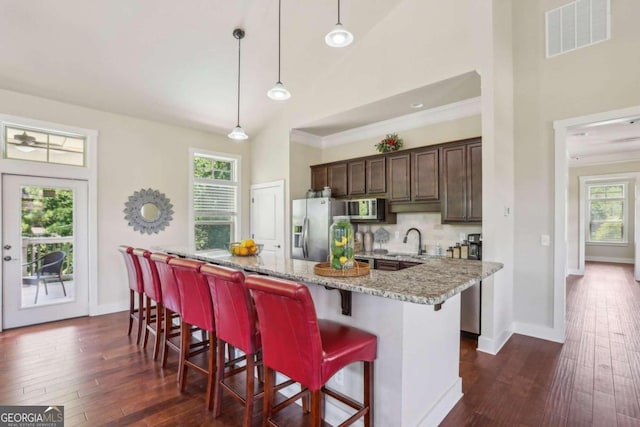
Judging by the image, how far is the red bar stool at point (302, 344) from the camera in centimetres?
155

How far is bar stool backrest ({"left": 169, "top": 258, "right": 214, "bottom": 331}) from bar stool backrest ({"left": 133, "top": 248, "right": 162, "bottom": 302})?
635mm

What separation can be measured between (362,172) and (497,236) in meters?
2.18

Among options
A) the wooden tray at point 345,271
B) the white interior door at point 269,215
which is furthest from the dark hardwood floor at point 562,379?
the white interior door at point 269,215

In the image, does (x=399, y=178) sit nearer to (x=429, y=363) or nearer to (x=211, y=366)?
(x=429, y=363)

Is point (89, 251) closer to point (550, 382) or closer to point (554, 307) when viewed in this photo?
point (550, 382)

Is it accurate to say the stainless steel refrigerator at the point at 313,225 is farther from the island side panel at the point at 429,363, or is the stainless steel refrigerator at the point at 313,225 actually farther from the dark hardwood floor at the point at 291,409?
the island side panel at the point at 429,363

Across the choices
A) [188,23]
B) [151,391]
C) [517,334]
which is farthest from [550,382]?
[188,23]

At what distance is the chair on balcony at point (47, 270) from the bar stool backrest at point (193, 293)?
9.74ft

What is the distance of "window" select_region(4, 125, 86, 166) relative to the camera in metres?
3.94

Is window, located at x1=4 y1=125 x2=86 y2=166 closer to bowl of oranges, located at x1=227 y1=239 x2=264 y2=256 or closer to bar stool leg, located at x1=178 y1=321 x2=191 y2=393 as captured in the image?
bowl of oranges, located at x1=227 y1=239 x2=264 y2=256

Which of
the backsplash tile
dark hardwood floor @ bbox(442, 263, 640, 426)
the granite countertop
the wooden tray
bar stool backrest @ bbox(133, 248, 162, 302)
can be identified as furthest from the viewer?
the backsplash tile

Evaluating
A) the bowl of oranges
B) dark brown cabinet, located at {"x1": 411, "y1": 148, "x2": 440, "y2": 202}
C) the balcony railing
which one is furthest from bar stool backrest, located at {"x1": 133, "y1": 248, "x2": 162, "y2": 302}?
dark brown cabinet, located at {"x1": 411, "y1": 148, "x2": 440, "y2": 202}

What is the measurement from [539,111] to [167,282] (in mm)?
4352

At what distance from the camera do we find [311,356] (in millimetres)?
1573
